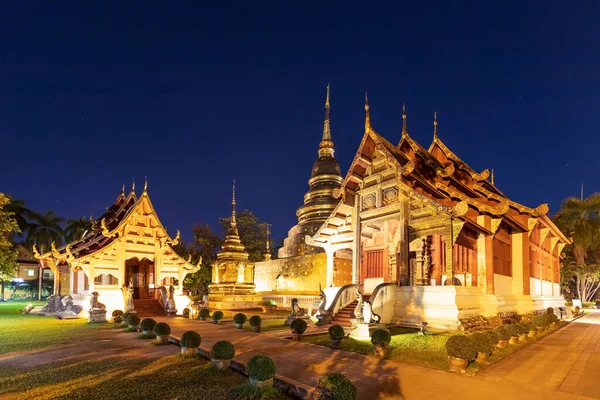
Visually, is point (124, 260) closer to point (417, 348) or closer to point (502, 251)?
point (417, 348)

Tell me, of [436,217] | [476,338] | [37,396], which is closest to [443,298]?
[436,217]

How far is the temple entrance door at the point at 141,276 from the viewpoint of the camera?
25.8m

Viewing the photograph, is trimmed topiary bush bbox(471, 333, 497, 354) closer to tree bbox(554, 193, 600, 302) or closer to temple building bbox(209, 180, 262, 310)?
temple building bbox(209, 180, 262, 310)

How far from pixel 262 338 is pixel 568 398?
9386mm

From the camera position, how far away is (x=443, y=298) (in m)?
14.5

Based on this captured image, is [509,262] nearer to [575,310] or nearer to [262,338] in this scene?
[575,310]

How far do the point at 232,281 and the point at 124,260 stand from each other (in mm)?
10504

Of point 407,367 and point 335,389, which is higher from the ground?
point 335,389

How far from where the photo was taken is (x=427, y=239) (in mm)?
20516

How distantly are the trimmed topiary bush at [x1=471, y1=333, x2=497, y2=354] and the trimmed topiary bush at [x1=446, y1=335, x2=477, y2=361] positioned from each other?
0.78 feet

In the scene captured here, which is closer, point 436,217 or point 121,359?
point 121,359

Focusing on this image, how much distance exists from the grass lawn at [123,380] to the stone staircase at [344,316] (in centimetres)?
777

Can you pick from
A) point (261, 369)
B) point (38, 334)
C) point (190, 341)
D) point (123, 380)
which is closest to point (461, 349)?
point (261, 369)

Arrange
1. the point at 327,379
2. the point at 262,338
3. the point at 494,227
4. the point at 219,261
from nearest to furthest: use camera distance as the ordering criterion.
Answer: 1. the point at 327,379
2. the point at 262,338
3. the point at 494,227
4. the point at 219,261
